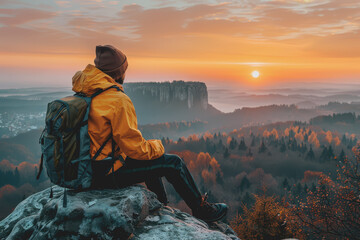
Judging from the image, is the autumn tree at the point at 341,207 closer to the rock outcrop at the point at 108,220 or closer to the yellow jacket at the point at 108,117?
the rock outcrop at the point at 108,220

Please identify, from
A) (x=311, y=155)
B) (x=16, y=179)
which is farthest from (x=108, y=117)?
(x=16, y=179)

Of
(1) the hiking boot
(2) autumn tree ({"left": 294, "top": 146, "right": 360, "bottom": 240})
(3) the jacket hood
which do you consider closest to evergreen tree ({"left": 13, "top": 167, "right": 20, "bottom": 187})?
(2) autumn tree ({"left": 294, "top": 146, "right": 360, "bottom": 240})

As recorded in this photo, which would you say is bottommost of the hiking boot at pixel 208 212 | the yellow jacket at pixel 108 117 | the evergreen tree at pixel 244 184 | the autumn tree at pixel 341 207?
the evergreen tree at pixel 244 184

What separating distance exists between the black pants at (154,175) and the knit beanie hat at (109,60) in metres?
1.93

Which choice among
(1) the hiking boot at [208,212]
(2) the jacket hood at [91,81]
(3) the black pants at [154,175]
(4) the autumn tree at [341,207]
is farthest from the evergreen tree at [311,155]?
(2) the jacket hood at [91,81]

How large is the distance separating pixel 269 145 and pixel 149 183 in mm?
148014

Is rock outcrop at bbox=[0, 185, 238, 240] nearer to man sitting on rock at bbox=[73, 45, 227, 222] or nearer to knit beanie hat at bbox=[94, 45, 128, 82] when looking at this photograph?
man sitting on rock at bbox=[73, 45, 227, 222]

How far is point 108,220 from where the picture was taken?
5.32 m

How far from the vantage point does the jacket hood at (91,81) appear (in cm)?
533

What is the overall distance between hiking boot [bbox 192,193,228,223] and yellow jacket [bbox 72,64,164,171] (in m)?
2.39

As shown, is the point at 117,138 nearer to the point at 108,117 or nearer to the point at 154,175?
the point at 108,117

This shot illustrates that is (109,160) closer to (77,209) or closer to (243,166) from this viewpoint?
(77,209)

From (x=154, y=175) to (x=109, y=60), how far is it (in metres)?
2.75

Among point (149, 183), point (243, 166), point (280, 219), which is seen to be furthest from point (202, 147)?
point (149, 183)
